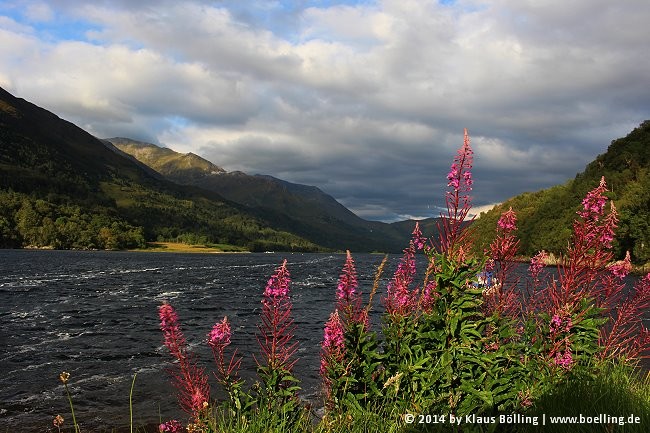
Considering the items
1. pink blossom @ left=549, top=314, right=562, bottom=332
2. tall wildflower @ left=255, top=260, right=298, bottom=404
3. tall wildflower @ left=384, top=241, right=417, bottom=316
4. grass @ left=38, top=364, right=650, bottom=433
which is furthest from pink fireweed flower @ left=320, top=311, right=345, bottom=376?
pink blossom @ left=549, top=314, right=562, bottom=332

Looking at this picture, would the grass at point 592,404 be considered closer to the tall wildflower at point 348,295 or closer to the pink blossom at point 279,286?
the tall wildflower at point 348,295

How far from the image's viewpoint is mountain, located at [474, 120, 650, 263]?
105 m

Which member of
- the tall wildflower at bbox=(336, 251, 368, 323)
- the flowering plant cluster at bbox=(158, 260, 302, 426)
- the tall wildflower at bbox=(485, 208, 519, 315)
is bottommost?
the flowering plant cluster at bbox=(158, 260, 302, 426)

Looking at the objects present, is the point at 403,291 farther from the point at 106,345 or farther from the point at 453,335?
the point at 106,345

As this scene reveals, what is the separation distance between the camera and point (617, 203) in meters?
113

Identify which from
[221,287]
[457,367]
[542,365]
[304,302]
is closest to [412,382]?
[457,367]

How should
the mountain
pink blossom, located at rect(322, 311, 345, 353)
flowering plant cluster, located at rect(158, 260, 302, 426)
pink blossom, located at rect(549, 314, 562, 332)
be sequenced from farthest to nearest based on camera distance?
1. the mountain
2. pink blossom, located at rect(322, 311, 345, 353)
3. pink blossom, located at rect(549, 314, 562, 332)
4. flowering plant cluster, located at rect(158, 260, 302, 426)

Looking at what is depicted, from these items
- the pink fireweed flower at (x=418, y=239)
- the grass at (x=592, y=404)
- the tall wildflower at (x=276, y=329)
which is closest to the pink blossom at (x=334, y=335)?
the tall wildflower at (x=276, y=329)

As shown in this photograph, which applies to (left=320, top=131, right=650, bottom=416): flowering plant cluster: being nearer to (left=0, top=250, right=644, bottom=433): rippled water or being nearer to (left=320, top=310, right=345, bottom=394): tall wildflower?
(left=320, top=310, right=345, bottom=394): tall wildflower

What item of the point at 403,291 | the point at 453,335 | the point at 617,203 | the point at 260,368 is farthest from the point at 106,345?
the point at 617,203

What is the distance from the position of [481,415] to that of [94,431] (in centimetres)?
1504

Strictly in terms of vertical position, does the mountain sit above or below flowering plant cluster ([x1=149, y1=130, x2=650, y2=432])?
above

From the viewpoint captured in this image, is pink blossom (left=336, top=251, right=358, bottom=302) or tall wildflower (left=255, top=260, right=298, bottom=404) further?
pink blossom (left=336, top=251, right=358, bottom=302)

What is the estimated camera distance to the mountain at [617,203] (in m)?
105
